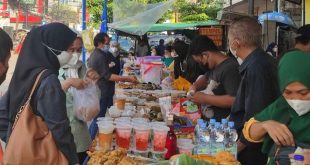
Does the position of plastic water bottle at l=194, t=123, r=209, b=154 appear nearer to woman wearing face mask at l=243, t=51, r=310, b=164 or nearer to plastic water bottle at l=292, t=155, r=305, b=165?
woman wearing face mask at l=243, t=51, r=310, b=164

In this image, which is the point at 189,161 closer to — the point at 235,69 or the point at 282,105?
the point at 282,105

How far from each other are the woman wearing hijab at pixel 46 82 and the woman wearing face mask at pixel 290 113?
1338 millimetres

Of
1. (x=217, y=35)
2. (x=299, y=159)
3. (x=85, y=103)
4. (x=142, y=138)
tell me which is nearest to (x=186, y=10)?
(x=217, y=35)

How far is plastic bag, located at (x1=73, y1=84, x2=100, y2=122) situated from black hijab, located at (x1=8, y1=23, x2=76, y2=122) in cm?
89

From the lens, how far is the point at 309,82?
219 cm

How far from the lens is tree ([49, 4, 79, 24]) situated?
15.4m

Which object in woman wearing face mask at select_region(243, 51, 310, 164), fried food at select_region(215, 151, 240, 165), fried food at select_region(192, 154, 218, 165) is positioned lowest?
fried food at select_region(192, 154, 218, 165)

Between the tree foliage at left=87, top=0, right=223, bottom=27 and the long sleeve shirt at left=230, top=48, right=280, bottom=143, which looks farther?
the tree foliage at left=87, top=0, right=223, bottom=27

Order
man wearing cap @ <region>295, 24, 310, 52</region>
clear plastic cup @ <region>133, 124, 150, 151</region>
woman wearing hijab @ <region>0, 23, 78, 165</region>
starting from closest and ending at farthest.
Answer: woman wearing hijab @ <region>0, 23, 78, 165</region>
clear plastic cup @ <region>133, 124, 150, 151</region>
man wearing cap @ <region>295, 24, 310, 52</region>

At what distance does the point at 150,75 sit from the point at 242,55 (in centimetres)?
418

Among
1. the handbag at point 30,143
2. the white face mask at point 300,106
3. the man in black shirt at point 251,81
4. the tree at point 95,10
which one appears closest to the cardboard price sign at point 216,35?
the man in black shirt at point 251,81

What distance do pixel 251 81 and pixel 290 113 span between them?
0.91 metres

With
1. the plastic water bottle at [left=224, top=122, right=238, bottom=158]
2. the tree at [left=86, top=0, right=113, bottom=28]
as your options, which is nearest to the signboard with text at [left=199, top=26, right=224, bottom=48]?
the plastic water bottle at [left=224, top=122, right=238, bottom=158]

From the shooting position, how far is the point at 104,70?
8.37 m
